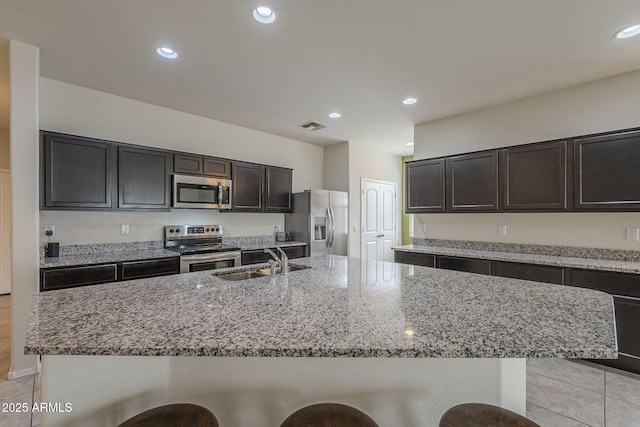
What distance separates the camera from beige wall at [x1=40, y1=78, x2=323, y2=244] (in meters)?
3.31

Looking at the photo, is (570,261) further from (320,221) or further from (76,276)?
(76,276)

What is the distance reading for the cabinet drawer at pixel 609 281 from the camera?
2.52m

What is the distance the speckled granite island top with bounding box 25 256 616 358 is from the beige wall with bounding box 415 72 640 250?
210 centimetres

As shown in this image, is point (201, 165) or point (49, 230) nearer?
point (49, 230)

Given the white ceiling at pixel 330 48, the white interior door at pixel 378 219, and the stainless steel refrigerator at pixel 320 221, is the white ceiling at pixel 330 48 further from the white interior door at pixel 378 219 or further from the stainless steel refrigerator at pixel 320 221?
the white interior door at pixel 378 219

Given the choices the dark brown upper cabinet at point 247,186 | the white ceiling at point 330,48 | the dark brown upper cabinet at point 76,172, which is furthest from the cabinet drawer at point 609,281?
the dark brown upper cabinet at point 76,172

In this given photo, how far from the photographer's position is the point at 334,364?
134 cm

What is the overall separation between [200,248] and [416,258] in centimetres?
276

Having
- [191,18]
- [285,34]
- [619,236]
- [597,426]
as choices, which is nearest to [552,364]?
[597,426]

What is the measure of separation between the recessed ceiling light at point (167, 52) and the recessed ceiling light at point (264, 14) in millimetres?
930

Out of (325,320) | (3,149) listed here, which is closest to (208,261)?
(325,320)

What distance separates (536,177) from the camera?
325cm

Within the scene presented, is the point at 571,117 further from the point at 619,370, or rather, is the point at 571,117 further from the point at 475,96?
the point at 619,370

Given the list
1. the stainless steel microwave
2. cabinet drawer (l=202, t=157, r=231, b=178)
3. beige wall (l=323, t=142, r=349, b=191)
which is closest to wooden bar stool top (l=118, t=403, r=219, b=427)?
the stainless steel microwave
